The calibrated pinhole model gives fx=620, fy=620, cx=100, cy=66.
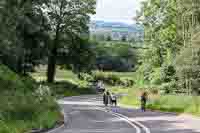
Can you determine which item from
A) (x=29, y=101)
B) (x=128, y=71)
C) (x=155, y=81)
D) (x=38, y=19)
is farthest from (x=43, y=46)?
(x=128, y=71)

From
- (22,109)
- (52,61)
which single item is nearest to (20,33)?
(52,61)

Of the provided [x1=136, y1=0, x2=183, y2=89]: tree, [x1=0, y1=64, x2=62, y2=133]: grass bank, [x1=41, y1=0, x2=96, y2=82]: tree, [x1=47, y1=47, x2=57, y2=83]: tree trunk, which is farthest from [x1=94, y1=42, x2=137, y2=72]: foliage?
[x1=0, y1=64, x2=62, y2=133]: grass bank

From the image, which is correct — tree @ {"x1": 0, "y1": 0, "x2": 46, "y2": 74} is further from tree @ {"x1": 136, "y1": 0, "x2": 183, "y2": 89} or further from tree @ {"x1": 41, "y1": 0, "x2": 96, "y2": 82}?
tree @ {"x1": 136, "y1": 0, "x2": 183, "y2": 89}

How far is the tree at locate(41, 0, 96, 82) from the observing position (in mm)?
91312

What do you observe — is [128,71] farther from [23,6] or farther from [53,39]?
[23,6]

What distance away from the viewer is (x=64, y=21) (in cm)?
9281

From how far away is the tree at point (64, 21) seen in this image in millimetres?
91312

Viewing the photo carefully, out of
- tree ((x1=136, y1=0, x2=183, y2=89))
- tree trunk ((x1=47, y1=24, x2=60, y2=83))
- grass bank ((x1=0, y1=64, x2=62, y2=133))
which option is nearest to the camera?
grass bank ((x1=0, y1=64, x2=62, y2=133))

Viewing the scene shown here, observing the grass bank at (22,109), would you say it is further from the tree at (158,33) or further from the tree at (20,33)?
the tree at (158,33)

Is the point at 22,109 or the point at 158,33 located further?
the point at 158,33

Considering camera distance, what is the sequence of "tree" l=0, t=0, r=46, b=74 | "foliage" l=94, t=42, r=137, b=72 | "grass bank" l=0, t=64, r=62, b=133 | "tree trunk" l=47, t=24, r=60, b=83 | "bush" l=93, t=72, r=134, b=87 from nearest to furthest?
"grass bank" l=0, t=64, r=62, b=133 → "tree" l=0, t=0, r=46, b=74 → "tree trunk" l=47, t=24, r=60, b=83 → "bush" l=93, t=72, r=134, b=87 → "foliage" l=94, t=42, r=137, b=72

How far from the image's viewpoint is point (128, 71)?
487ft

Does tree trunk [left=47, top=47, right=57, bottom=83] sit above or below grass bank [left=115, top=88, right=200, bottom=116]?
above

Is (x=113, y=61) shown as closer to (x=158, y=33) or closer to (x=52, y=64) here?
(x=52, y=64)
